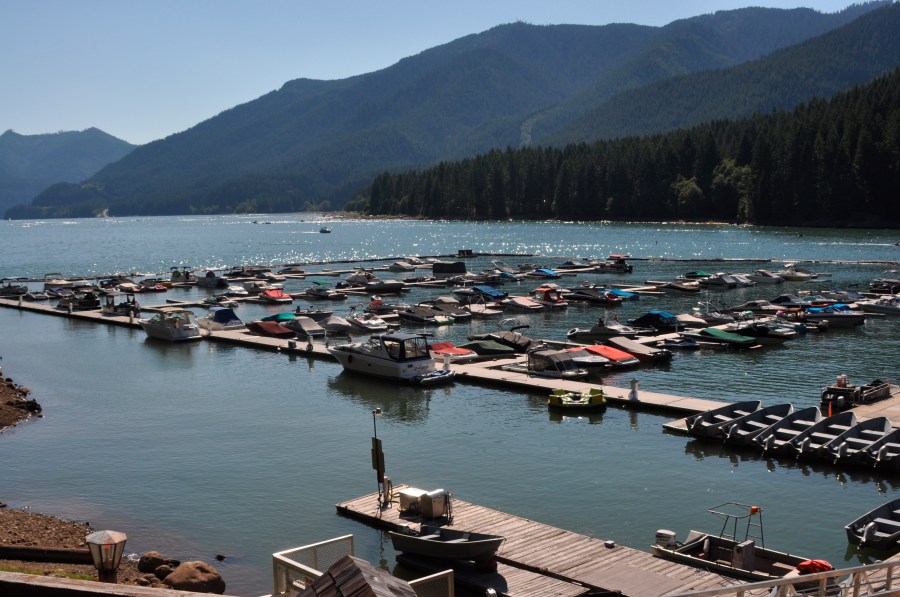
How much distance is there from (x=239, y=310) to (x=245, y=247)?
121601 mm

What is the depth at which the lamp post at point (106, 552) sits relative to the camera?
16.3 m

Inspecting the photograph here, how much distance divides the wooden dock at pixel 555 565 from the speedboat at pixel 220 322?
42.3 meters

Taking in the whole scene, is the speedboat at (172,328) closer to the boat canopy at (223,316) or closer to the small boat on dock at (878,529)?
the boat canopy at (223,316)

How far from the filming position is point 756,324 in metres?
58.0

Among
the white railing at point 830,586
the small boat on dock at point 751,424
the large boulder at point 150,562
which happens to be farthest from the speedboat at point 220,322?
the white railing at point 830,586

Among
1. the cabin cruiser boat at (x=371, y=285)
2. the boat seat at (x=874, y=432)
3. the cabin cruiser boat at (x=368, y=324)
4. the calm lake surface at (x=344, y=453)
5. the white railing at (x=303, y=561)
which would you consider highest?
the cabin cruiser boat at (x=371, y=285)

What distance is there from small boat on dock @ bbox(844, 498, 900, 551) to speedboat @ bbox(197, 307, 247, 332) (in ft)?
159

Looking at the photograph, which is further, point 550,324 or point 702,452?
point 550,324

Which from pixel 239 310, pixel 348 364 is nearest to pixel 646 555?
pixel 348 364

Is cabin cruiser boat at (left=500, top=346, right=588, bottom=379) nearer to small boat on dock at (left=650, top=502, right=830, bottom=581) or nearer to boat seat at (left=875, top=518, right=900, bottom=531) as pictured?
boat seat at (left=875, top=518, right=900, bottom=531)

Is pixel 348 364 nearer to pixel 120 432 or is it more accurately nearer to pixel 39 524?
pixel 120 432

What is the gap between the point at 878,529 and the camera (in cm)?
2359

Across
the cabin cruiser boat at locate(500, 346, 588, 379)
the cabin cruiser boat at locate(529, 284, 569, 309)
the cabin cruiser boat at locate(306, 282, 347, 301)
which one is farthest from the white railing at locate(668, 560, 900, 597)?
the cabin cruiser boat at locate(306, 282, 347, 301)

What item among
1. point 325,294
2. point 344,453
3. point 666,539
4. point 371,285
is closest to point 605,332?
point 344,453
